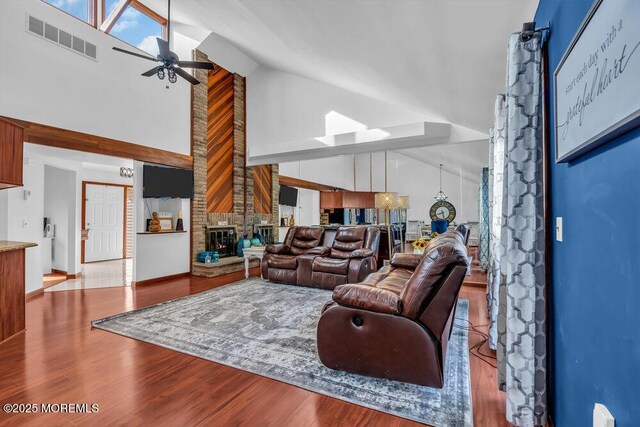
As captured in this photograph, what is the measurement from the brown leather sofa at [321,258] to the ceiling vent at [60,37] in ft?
13.3

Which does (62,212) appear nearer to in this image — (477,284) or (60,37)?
(60,37)

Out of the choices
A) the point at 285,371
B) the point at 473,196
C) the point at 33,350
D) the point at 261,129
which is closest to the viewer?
the point at 285,371

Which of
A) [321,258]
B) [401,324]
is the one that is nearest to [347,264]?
[321,258]

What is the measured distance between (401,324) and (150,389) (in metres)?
1.75

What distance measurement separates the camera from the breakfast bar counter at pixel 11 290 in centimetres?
301

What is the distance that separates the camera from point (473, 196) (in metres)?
11.7

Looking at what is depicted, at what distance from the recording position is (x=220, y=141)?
23.8ft

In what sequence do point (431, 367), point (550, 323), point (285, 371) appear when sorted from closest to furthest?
point (550, 323) < point (431, 367) < point (285, 371)

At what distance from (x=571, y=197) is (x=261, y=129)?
680 centimetres

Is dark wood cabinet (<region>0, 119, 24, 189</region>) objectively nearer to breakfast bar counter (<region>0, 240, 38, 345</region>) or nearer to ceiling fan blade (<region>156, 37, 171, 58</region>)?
breakfast bar counter (<region>0, 240, 38, 345</region>)

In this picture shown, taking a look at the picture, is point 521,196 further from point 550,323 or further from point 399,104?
point 399,104

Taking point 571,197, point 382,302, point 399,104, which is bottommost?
point 382,302

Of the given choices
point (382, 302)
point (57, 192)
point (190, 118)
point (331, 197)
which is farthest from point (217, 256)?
point (331, 197)

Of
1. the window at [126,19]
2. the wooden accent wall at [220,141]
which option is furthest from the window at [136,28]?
the wooden accent wall at [220,141]
